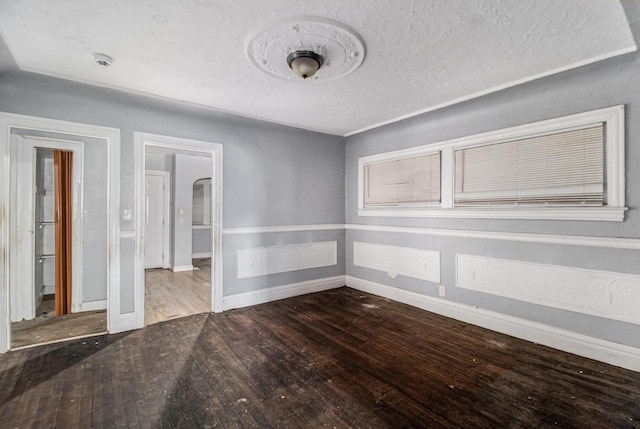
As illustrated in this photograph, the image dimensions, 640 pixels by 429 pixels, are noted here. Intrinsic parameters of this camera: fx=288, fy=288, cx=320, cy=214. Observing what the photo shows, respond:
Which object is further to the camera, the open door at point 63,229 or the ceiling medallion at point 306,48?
the open door at point 63,229

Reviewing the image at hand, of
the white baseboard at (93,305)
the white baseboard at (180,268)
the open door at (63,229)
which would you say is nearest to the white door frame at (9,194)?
the open door at (63,229)

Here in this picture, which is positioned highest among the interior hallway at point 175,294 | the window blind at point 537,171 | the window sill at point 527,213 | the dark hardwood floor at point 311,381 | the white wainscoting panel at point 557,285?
the window blind at point 537,171

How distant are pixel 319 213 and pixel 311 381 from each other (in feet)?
9.17

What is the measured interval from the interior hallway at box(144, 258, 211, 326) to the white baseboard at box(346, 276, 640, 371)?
2858 mm

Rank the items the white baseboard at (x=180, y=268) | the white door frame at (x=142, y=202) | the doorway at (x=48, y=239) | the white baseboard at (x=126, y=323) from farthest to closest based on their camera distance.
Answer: the white baseboard at (x=180, y=268), the doorway at (x=48, y=239), the white door frame at (x=142, y=202), the white baseboard at (x=126, y=323)

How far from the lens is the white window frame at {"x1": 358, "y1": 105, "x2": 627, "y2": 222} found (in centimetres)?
239

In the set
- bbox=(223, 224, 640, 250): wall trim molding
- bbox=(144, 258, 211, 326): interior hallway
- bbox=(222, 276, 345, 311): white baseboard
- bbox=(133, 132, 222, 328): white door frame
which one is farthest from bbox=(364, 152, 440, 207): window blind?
bbox=(144, 258, 211, 326): interior hallway

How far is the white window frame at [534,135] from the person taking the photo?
2.39 metres

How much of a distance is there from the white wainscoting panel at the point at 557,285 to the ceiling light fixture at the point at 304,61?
Result: 2.68 m

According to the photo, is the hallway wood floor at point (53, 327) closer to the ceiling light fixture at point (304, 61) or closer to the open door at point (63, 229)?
the open door at point (63, 229)

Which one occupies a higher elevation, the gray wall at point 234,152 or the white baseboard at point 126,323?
the gray wall at point 234,152

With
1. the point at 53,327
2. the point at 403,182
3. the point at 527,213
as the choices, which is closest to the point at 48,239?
the point at 53,327

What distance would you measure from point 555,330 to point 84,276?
5489mm

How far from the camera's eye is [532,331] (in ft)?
9.40
